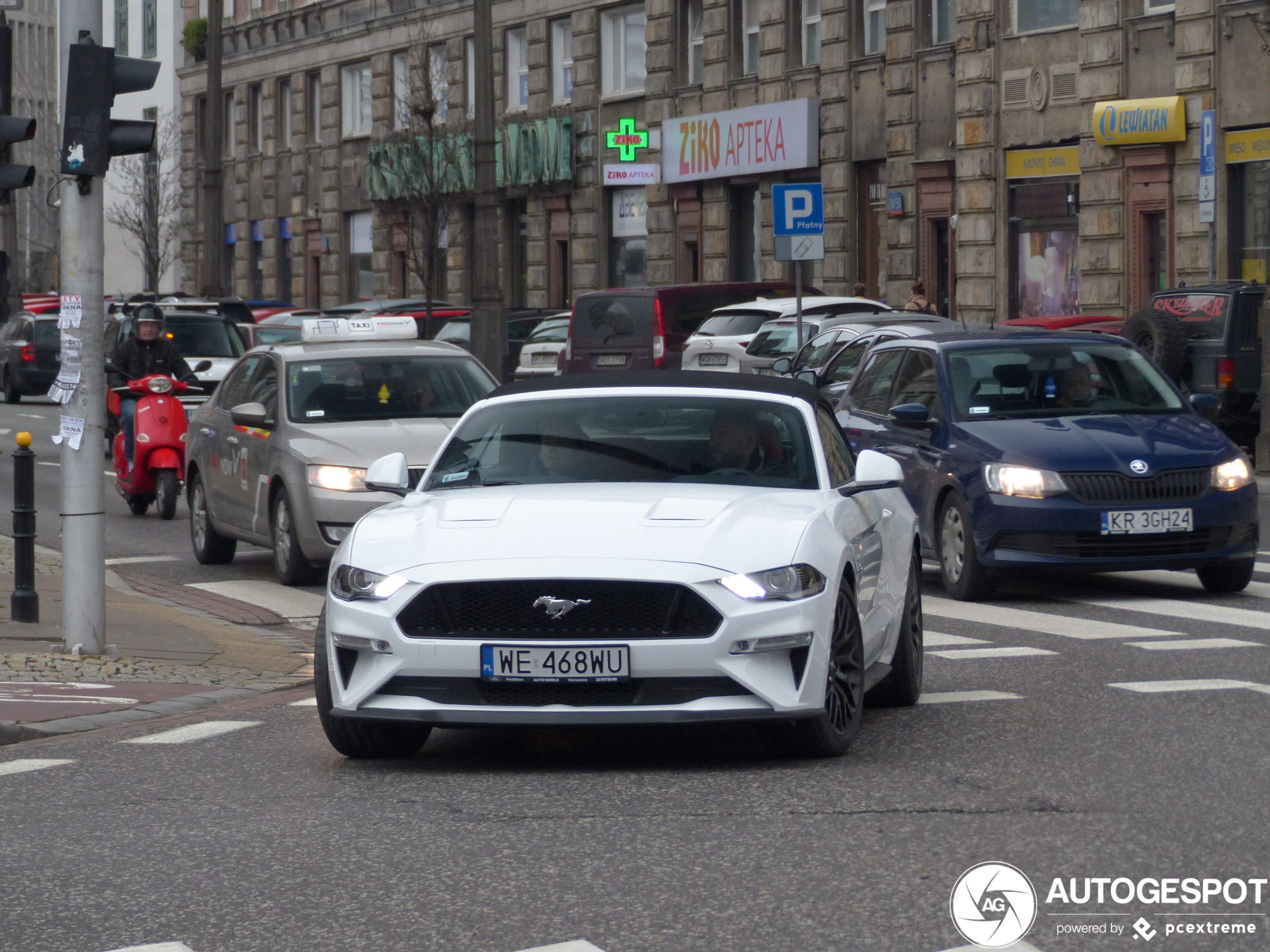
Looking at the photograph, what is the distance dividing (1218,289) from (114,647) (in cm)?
1506

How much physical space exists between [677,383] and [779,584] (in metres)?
1.72

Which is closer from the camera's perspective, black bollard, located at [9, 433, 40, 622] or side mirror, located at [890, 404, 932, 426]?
black bollard, located at [9, 433, 40, 622]

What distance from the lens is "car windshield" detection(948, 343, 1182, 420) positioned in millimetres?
13898

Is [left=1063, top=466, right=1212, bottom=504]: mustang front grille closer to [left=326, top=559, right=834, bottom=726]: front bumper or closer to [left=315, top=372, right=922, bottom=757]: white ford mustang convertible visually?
[left=315, top=372, right=922, bottom=757]: white ford mustang convertible

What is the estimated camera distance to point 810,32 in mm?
41250

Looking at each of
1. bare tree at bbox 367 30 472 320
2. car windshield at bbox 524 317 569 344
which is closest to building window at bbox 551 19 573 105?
bare tree at bbox 367 30 472 320

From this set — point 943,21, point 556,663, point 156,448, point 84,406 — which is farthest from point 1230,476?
point 943,21

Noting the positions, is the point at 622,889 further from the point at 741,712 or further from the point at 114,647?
the point at 114,647

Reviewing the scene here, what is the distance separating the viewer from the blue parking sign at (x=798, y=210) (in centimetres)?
2570

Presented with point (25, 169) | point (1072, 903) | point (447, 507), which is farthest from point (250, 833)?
point (25, 169)

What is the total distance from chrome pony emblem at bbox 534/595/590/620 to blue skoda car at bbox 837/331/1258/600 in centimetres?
599

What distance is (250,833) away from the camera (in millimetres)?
6766

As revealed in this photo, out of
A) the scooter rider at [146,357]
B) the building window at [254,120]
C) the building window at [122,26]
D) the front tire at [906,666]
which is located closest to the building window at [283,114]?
the building window at [254,120]

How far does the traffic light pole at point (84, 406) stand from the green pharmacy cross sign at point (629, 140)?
115 ft
